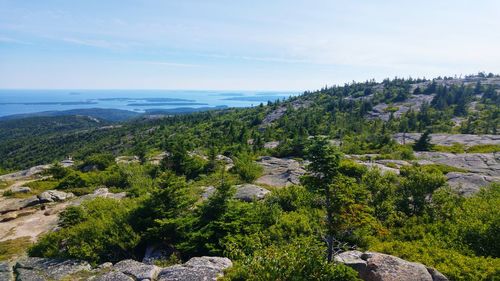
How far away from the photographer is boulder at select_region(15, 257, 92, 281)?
1440cm

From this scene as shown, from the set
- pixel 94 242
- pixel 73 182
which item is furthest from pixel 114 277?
pixel 73 182

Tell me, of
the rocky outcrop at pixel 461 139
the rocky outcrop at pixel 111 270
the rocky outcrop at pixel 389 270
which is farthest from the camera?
the rocky outcrop at pixel 461 139

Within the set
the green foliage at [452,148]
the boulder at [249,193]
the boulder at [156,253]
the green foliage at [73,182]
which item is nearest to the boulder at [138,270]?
the boulder at [156,253]

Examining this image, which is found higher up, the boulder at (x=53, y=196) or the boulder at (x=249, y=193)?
the boulder at (x=249, y=193)

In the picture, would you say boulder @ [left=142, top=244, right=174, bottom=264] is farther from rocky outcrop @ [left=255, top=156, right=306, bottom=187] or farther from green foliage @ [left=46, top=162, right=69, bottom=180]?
green foliage @ [left=46, top=162, right=69, bottom=180]

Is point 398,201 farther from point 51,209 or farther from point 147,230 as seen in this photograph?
point 51,209

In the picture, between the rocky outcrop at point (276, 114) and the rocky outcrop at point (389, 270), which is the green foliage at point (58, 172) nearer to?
the rocky outcrop at point (389, 270)

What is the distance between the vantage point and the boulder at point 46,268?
14.4m

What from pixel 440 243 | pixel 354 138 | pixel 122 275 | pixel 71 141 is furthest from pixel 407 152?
pixel 71 141

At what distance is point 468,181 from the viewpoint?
95.9 feet

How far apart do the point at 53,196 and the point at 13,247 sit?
10.2 m

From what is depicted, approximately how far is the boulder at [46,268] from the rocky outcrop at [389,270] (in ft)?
41.1

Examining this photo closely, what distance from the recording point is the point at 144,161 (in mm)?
44625

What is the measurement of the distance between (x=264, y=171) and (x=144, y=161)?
19.0 m
